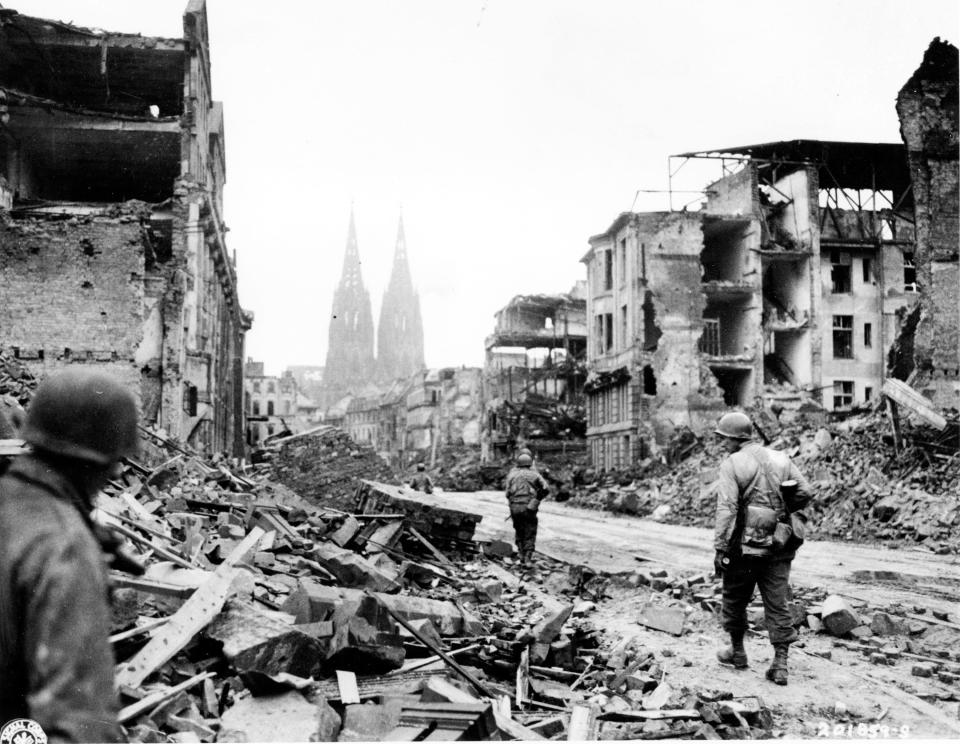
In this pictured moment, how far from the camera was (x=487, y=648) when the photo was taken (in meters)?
6.14

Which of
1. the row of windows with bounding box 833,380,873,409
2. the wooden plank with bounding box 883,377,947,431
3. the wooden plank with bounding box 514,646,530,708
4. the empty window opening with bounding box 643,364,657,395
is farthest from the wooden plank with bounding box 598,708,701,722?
the row of windows with bounding box 833,380,873,409

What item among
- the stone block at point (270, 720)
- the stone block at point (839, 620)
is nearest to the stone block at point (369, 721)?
the stone block at point (270, 720)

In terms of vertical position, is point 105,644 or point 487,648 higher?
point 105,644

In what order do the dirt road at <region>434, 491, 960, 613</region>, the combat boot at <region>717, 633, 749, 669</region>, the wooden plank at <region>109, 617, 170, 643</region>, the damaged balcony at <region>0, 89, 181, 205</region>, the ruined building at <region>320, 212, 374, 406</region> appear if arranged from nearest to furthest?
the wooden plank at <region>109, 617, 170, 643</region>
the combat boot at <region>717, 633, 749, 669</region>
the dirt road at <region>434, 491, 960, 613</region>
the damaged balcony at <region>0, 89, 181, 205</region>
the ruined building at <region>320, 212, 374, 406</region>

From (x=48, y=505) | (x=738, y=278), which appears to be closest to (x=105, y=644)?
(x=48, y=505)

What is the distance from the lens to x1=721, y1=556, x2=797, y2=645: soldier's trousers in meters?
5.91

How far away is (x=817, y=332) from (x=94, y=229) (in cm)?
3236

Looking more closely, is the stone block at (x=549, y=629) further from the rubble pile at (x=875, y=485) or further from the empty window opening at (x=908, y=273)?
the empty window opening at (x=908, y=273)

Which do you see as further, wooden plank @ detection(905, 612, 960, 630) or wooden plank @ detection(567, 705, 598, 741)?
wooden plank @ detection(905, 612, 960, 630)

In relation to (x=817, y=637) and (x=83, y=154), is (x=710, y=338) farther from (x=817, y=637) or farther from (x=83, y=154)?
(x=817, y=637)

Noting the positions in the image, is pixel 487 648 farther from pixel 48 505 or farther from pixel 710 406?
pixel 710 406

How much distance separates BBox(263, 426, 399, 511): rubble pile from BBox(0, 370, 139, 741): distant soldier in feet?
61.7

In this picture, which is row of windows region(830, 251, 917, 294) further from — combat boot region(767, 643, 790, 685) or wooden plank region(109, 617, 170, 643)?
wooden plank region(109, 617, 170, 643)

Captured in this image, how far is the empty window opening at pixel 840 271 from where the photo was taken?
126 ft
